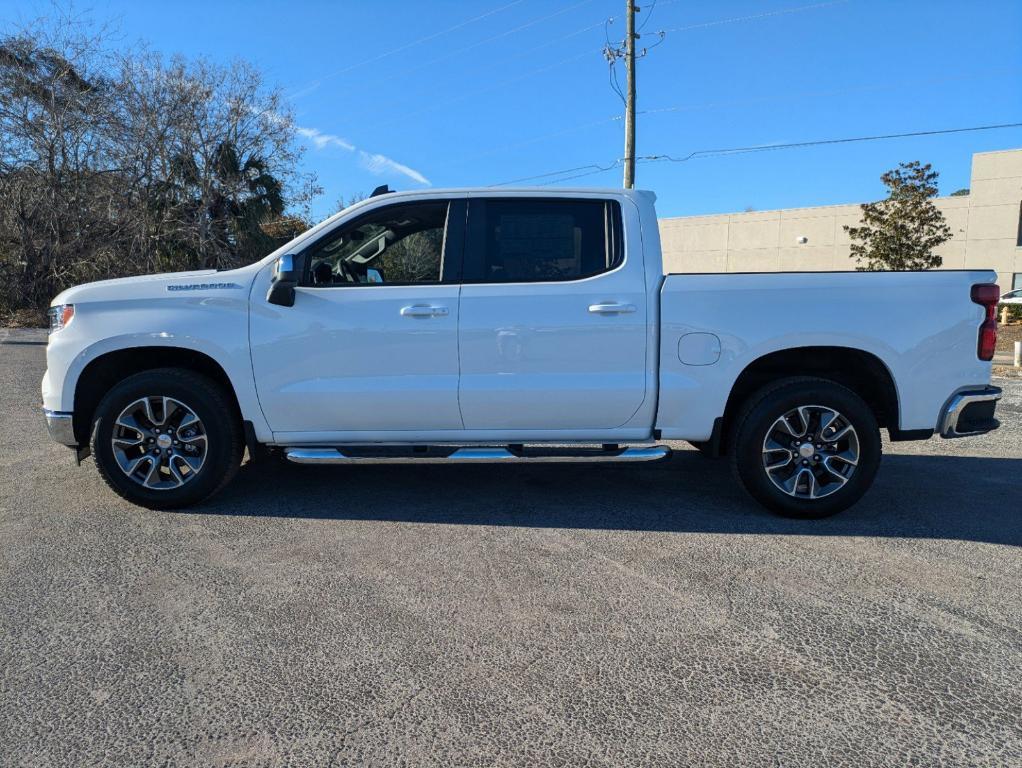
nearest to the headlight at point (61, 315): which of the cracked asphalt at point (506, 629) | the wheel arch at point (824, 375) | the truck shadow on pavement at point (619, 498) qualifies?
the cracked asphalt at point (506, 629)

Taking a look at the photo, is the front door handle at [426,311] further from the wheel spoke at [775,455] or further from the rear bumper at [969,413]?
the rear bumper at [969,413]

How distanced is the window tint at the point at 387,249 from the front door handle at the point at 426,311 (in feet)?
0.76

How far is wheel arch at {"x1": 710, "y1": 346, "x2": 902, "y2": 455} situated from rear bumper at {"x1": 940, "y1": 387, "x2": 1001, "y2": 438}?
28 cm

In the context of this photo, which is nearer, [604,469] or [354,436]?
Answer: [354,436]

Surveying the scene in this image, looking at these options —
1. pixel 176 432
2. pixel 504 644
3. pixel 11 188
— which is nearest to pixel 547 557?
pixel 504 644

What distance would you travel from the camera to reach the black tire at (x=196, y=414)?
4570 millimetres

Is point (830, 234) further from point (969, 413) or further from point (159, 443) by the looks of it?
point (159, 443)

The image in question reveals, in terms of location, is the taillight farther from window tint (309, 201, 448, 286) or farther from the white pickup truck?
window tint (309, 201, 448, 286)

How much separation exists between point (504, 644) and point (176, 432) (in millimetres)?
2786

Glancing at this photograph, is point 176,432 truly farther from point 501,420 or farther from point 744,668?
point 744,668

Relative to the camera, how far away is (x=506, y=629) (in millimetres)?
3139

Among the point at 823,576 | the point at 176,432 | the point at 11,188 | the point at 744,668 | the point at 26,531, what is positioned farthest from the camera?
the point at 11,188

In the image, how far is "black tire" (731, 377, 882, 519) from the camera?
14.8ft

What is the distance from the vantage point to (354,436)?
15.4 feet
